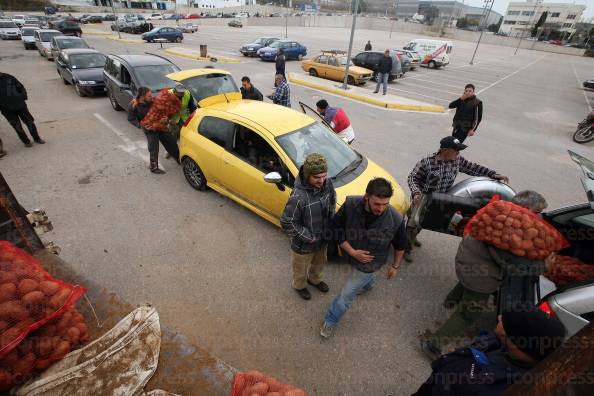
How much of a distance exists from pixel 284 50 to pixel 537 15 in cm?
11146

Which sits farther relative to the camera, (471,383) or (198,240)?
A: (198,240)

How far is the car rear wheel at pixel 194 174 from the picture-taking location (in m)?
5.14

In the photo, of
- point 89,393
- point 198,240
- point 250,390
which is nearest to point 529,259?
point 250,390

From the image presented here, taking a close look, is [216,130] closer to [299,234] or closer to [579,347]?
[299,234]

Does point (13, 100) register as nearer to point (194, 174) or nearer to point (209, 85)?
point (209, 85)

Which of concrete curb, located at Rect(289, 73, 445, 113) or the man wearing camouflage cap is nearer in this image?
the man wearing camouflage cap

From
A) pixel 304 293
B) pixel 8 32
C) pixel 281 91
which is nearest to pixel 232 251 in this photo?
pixel 304 293

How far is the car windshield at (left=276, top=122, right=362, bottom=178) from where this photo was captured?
12.7 ft

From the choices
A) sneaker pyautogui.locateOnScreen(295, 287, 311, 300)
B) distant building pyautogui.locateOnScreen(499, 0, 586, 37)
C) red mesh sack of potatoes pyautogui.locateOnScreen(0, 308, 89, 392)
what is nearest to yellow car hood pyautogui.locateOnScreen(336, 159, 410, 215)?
sneaker pyautogui.locateOnScreen(295, 287, 311, 300)

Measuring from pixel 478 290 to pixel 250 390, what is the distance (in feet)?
7.47

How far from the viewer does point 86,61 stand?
34.2 ft

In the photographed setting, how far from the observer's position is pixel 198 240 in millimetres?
4270

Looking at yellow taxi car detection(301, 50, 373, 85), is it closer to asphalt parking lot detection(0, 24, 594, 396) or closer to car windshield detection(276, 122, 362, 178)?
asphalt parking lot detection(0, 24, 594, 396)

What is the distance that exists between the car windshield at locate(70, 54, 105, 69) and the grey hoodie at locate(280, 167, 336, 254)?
11.8 m
